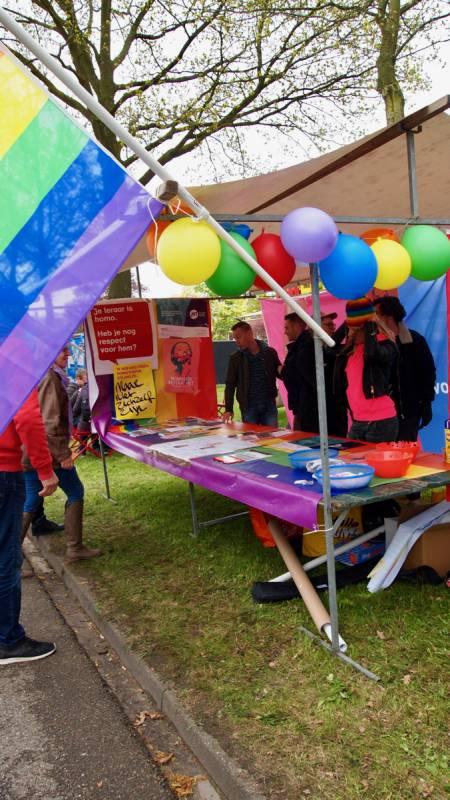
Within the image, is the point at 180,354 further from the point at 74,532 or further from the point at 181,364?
the point at 74,532

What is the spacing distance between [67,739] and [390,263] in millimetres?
2765

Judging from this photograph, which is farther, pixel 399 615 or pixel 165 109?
pixel 165 109

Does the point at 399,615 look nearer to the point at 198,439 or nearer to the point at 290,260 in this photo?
the point at 290,260

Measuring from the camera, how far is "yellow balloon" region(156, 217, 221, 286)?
2.52 meters

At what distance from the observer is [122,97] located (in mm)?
11750

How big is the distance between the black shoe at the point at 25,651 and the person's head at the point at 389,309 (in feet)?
10.5

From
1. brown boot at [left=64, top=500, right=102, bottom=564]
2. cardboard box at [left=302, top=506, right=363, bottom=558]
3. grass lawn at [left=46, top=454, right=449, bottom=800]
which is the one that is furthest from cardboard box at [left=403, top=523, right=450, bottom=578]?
brown boot at [left=64, top=500, right=102, bottom=564]

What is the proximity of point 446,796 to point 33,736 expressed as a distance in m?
1.77

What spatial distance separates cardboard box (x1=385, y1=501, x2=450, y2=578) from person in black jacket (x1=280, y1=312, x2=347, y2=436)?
1.89 meters

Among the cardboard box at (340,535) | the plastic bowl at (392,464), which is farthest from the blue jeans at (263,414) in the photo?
the plastic bowl at (392,464)

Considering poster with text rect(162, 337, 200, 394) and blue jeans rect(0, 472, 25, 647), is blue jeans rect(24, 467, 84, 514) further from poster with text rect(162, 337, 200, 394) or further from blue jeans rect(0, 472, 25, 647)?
poster with text rect(162, 337, 200, 394)

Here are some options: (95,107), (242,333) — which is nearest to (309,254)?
(95,107)

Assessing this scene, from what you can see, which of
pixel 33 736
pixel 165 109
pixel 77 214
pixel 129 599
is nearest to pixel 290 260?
pixel 77 214

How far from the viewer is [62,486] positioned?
464 cm
